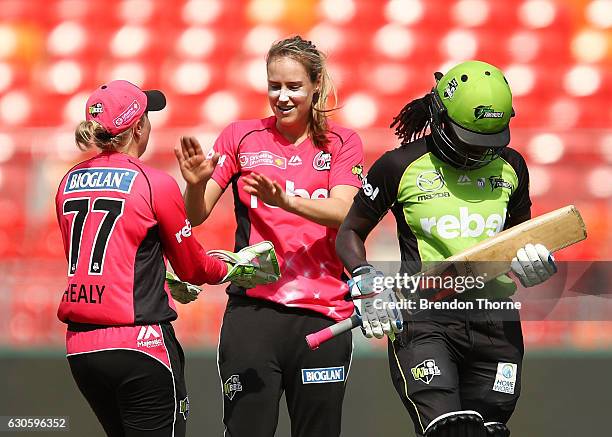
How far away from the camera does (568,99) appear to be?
644 centimetres

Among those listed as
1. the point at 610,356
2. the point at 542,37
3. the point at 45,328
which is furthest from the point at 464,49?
the point at 45,328

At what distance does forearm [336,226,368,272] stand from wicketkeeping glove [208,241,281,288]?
0.24m

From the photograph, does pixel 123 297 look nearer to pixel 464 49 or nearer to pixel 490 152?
pixel 490 152

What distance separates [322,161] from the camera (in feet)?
11.0

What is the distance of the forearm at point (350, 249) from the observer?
2941 millimetres

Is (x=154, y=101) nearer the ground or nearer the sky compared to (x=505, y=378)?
nearer the sky

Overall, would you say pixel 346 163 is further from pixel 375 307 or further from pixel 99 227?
pixel 99 227

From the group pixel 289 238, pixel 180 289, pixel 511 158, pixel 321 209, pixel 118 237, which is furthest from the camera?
pixel 180 289

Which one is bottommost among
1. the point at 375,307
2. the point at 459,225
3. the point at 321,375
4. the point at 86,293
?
the point at 321,375

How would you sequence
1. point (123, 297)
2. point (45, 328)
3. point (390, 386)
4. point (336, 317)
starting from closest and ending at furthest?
point (123, 297), point (336, 317), point (390, 386), point (45, 328)

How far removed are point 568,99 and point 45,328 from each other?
11.5ft

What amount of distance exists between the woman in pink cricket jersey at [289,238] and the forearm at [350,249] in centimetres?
16

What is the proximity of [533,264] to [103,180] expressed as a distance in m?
1.21

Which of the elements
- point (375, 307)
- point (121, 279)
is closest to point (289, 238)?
point (375, 307)
